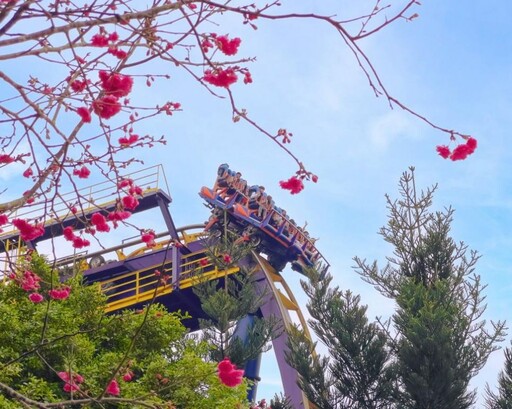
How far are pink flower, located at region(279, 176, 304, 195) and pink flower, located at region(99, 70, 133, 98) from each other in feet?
3.61

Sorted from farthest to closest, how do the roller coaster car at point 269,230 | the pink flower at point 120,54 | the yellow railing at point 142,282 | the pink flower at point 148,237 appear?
the roller coaster car at point 269,230 → the yellow railing at point 142,282 → the pink flower at point 148,237 → the pink flower at point 120,54

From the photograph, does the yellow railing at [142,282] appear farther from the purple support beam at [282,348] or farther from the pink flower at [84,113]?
the pink flower at [84,113]

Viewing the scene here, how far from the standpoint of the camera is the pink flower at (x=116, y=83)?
118 inches

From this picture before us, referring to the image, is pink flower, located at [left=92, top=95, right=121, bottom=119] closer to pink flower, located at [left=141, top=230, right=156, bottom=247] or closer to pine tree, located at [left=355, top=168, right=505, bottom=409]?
pink flower, located at [left=141, top=230, right=156, bottom=247]

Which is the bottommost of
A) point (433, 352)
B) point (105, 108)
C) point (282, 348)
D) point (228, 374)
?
point (228, 374)

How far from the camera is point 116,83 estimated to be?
9.89ft

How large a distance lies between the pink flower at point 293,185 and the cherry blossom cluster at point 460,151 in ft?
2.31

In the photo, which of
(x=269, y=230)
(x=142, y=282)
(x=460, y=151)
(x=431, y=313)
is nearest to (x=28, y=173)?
(x=460, y=151)

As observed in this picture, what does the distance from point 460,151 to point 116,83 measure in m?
1.66

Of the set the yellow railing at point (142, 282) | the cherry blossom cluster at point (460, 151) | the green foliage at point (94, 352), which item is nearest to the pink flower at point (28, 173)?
the cherry blossom cluster at point (460, 151)

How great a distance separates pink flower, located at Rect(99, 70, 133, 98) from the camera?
300 cm

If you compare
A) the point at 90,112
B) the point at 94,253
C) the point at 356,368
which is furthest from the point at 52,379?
the point at 90,112

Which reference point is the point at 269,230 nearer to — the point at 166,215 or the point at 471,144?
the point at 166,215

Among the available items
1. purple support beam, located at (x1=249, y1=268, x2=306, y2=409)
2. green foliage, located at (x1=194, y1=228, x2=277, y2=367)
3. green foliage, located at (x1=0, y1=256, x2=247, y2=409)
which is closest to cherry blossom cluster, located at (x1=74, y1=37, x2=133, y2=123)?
green foliage, located at (x1=0, y1=256, x2=247, y2=409)
